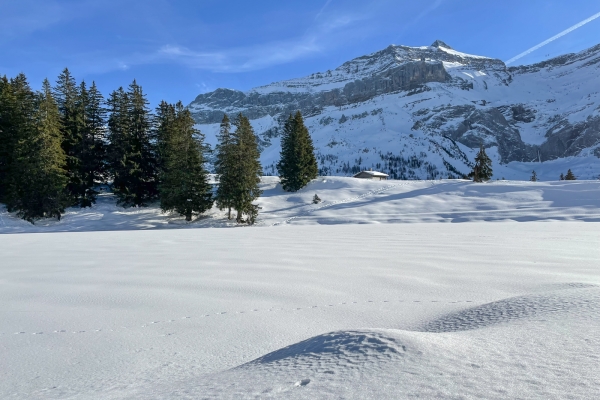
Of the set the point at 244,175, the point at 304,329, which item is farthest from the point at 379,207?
the point at 304,329

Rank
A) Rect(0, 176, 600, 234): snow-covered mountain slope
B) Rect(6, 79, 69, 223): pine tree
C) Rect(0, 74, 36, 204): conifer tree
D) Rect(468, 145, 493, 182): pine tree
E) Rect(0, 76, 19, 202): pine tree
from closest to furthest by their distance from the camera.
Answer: Rect(0, 176, 600, 234): snow-covered mountain slope, Rect(6, 79, 69, 223): pine tree, Rect(0, 74, 36, 204): conifer tree, Rect(0, 76, 19, 202): pine tree, Rect(468, 145, 493, 182): pine tree

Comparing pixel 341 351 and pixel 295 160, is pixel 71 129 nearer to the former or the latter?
pixel 295 160

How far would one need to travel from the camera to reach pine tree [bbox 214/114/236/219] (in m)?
29.0

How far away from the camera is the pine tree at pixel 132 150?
2984 centimetres

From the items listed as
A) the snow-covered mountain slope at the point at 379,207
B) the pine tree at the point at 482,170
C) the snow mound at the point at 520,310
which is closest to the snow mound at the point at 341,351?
the snow mound at the point at 520,310

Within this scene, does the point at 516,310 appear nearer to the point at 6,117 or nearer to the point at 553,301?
the point at 553,301

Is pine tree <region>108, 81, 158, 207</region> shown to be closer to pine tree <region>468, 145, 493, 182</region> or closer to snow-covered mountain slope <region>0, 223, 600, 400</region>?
snow-covered mountain slope <region>0, 223, 600, 400</region>

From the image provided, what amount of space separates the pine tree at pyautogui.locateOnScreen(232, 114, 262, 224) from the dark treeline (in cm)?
8

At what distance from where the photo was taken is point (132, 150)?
30.8 metres

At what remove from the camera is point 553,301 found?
2.71 meters

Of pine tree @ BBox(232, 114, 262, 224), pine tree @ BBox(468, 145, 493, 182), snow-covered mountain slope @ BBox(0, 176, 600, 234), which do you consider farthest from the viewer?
pine tree @ BBox(468, 145, 493, 182)

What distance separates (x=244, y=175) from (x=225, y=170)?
1891mm

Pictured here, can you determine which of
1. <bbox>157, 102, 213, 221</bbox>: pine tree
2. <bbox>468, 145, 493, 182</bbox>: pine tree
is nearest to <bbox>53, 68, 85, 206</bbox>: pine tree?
<bbox>157, 102, 213, 221</bbox>: pine tree

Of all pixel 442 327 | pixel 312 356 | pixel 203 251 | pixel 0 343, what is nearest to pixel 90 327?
pixel 0 343
